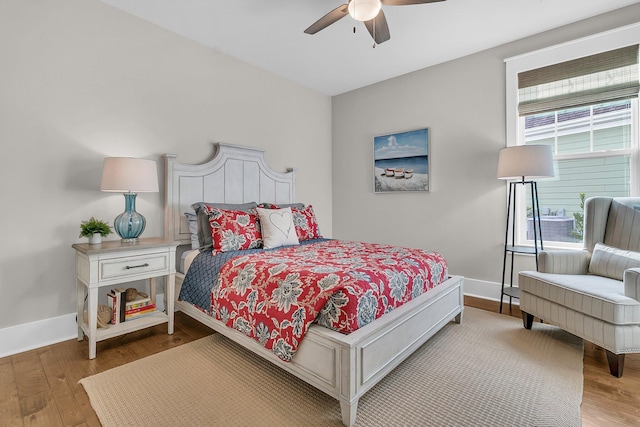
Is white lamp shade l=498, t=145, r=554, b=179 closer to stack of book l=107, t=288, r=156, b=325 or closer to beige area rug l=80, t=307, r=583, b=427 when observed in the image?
beige area rug l=80, t=307, r=583, b=427

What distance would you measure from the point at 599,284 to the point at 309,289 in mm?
2092

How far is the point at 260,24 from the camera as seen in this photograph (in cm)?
290

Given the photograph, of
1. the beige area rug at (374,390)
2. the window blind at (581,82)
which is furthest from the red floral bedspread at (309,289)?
the window blind at (581,82)

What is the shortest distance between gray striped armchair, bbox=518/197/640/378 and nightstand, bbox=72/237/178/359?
2.91 m

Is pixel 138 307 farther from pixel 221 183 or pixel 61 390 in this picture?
pixel 221 183

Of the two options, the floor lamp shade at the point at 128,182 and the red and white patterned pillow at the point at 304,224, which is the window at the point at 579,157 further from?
the floor lamp shade at the point at 128,182

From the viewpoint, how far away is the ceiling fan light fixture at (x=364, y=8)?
1.97m

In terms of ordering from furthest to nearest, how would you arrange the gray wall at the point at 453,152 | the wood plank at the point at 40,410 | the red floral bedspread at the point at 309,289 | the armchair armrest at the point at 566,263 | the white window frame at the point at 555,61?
the gray wall at the point at 453,152
the white window frame at the point at 555,61
the armchair armrest at the point at 566,263
the red floral bedspread at the point at 309,289
the wood plank at the point at 40,410

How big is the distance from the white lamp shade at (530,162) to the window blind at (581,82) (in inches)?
26.3

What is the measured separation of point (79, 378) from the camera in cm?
188

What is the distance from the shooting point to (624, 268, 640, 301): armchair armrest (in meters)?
1.83

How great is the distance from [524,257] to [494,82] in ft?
6.33

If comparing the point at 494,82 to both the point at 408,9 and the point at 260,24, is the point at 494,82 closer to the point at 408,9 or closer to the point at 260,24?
the point at 408,9

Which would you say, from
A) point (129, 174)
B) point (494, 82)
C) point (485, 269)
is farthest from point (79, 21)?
point (485, 269)
